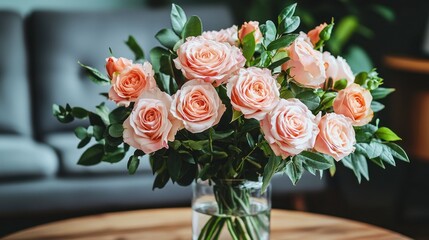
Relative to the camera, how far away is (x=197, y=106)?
987 mm

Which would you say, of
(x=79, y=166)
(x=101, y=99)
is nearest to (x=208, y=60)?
(x=79, y=166)

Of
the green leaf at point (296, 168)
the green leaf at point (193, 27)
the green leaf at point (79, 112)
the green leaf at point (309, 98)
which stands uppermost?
the green leaf at point (193, 27)

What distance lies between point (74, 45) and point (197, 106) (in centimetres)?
181

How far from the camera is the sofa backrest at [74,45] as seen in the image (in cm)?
264

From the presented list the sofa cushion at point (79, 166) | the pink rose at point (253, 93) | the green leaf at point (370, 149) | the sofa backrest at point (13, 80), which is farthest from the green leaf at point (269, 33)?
the sofa backrest at point (13, 80)

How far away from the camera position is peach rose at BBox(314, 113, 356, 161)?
1.01 meters

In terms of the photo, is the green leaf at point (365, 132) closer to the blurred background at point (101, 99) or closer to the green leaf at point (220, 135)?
the green leaf at point (220, 135)

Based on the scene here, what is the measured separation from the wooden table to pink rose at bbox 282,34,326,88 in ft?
1.33

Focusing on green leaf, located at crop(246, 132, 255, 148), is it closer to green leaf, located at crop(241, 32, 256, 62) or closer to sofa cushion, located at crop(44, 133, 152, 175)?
green leaf, located at crop(241, 32, 256, 62)

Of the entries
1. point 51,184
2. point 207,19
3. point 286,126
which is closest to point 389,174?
point 207,19

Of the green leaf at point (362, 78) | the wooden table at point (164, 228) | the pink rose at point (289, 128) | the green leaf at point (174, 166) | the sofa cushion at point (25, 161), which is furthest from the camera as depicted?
the sofa cushion at point (25, 161)

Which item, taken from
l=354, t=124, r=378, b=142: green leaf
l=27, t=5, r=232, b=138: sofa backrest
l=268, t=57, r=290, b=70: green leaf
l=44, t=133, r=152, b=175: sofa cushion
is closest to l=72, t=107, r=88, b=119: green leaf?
l=268, t=57, r=290, b=70: green leaf

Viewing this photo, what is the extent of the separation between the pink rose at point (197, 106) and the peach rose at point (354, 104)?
192mm

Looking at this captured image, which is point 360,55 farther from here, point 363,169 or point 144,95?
point 144,95
